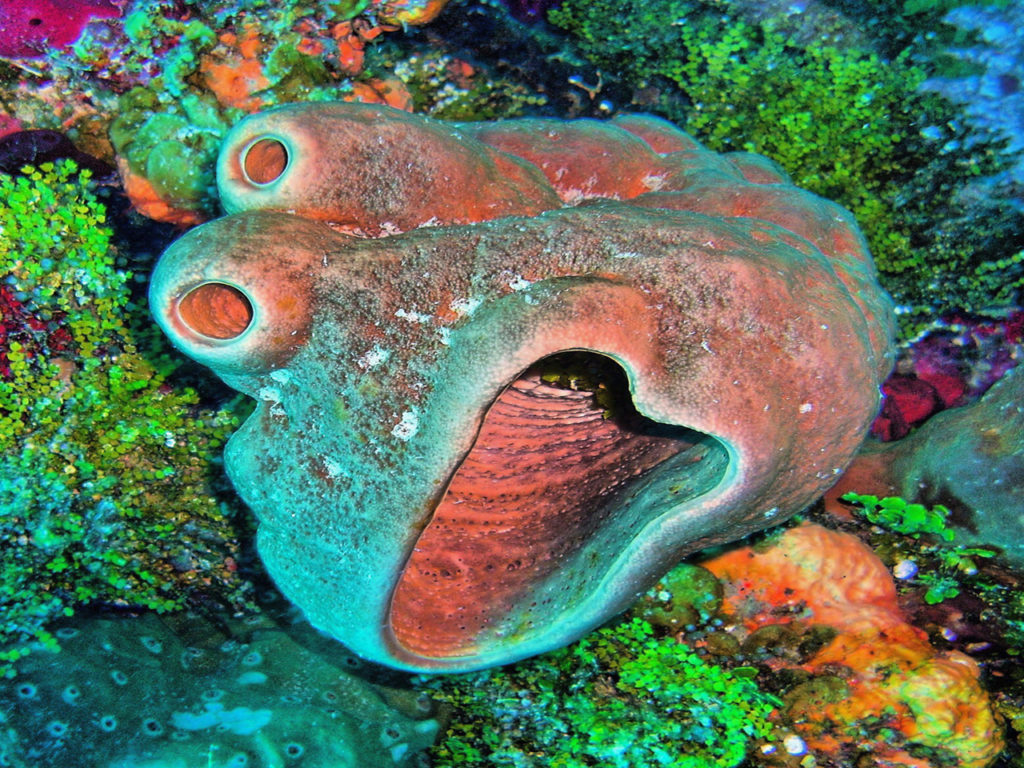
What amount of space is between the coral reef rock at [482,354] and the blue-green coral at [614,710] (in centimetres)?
128

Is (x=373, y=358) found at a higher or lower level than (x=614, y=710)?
higher

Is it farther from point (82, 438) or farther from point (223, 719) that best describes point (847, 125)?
point (223, 719)

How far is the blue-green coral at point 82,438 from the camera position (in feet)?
9.60

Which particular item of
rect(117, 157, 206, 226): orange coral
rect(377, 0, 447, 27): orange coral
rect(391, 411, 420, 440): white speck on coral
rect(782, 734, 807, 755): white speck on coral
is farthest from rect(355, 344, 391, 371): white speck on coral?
rect(782, 734, 807, 755): white speck on coral

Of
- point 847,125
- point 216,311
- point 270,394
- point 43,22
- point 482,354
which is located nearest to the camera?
point 482,354

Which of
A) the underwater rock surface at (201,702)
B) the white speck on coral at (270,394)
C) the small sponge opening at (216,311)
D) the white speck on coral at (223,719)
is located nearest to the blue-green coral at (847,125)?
the small sponge opening at (216,311)

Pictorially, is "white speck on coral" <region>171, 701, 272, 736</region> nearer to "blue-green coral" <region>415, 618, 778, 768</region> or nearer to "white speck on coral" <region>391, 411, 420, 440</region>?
"blue-green coral" <region>415, 618, 778, 768</region>

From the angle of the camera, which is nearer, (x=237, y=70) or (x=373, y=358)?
(x=373, y=358)

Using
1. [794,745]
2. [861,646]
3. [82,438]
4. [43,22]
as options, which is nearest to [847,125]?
[861,646]

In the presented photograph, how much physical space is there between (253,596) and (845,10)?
440 centimetres

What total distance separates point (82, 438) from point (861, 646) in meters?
4.04

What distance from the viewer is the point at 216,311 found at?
1962mm

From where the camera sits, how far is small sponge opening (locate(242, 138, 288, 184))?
6.48 feet

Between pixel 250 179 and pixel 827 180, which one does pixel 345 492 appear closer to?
pixel 250 179
